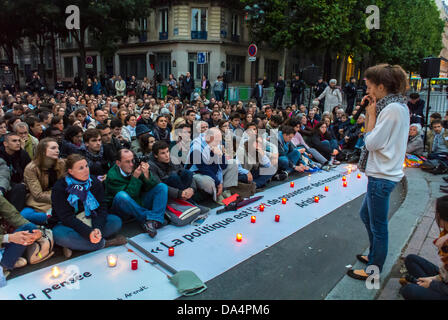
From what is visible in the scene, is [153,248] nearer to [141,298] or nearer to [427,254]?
[141,298]

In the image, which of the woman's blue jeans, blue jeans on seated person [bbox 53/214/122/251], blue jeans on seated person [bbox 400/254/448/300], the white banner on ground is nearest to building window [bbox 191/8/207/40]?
the white banner on ground

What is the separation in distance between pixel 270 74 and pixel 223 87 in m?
14.9

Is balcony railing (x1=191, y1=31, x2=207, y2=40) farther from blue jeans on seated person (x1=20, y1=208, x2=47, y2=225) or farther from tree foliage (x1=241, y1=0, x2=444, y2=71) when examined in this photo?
blue jeans on seated person (x1=20, y1=208, x2=47, y2=225)

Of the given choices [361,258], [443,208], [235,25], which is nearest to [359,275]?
[361,258]

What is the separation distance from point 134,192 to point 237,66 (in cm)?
2661

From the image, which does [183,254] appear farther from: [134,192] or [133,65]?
[133,65]

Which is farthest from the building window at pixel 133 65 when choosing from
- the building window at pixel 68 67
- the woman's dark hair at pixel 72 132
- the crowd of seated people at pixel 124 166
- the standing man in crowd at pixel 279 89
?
the woman's dark hair at pixel 72 132

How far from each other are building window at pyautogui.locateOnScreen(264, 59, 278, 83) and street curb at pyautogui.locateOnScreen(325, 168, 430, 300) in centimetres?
2540

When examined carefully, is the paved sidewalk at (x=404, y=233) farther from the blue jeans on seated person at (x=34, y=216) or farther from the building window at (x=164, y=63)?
the building window at (x=164, y=63)

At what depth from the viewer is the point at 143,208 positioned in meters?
4.97

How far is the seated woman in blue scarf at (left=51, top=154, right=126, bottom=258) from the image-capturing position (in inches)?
155

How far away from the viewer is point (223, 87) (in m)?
19.1

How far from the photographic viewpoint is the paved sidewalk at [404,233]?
3379mm

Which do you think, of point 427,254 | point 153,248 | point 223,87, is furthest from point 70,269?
point 223,87
